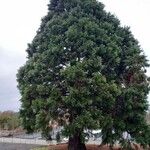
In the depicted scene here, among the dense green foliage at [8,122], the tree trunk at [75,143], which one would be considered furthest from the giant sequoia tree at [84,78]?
the dense green foliage at [8,122]

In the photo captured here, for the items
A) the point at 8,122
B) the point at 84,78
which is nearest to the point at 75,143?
the point at 84,78

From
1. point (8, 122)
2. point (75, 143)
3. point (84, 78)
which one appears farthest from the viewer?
point (8, 122)

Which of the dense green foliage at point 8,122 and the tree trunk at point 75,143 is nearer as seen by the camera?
the tree trunk at point 75,143

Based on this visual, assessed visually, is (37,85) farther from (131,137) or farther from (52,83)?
(131,137)

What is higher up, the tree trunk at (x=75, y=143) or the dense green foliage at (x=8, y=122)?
the dense green foliage at (x=8, y=122)

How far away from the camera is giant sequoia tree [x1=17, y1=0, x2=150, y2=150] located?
1036 inches

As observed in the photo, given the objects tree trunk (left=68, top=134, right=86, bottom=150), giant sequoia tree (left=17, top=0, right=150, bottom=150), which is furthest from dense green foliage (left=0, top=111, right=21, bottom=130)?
tree trunk (left=68, top=134, right=86, bottom=150)

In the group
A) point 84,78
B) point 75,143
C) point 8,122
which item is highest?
point 8,122

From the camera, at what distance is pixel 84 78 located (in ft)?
86.2

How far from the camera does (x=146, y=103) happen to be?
28984 millimetres

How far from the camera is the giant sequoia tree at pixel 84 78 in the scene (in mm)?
26312

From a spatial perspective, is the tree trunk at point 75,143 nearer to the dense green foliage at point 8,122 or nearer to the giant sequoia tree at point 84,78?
the giant sequoia tree at point 84,78

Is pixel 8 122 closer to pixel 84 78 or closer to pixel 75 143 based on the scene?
pixel 75 143

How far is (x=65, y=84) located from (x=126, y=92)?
406 cm
